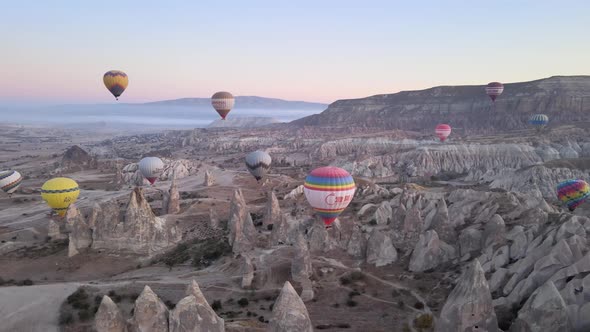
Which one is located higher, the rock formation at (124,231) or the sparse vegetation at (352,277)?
the rock formation at (124,231)

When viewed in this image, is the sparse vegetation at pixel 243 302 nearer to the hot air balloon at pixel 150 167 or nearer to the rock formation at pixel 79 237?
the rock formation at pixel 79 237

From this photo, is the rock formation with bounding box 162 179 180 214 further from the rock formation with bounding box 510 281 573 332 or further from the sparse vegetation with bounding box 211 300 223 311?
the rock formation with bounding box 510 281 573 332

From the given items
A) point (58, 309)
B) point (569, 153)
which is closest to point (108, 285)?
point (58, 309)

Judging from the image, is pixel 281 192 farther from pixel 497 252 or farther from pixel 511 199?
pixel 497 252

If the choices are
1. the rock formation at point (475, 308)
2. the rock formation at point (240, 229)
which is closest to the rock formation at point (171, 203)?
the rock formation at point (240, 229)

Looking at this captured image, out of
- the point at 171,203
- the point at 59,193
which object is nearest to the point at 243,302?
the point at 59,193

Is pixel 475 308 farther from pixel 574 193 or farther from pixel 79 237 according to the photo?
pixel 79 237

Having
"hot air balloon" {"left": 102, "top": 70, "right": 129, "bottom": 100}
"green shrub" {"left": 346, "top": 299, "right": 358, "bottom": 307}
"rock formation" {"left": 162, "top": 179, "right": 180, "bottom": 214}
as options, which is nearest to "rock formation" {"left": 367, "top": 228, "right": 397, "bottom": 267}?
"green shrub" {"left": 346, "top": 299, "right": 358, "bottom": 307}
